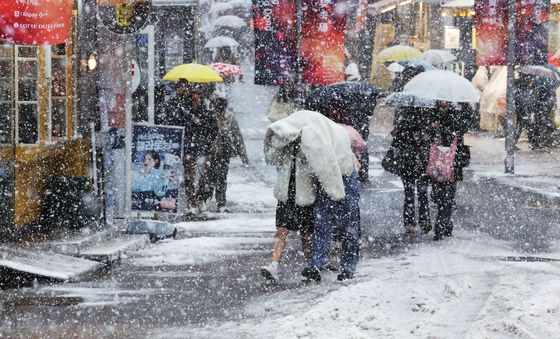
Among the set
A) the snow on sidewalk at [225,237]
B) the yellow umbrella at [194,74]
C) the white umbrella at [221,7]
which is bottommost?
the snow on sidewalk at [225,237]

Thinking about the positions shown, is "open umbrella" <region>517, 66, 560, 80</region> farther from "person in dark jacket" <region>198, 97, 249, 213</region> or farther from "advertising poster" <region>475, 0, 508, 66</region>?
"person in dark jacket" <region>198, 97, 249, 213</region>

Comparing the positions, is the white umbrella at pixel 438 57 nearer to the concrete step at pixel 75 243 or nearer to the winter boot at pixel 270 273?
the concrete step at pixel 75 243

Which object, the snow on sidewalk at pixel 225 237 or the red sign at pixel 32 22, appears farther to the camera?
the snow on sidewalk at pixel 225 237

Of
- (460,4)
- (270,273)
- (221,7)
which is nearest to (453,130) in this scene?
(270,273)

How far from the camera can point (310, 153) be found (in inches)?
391

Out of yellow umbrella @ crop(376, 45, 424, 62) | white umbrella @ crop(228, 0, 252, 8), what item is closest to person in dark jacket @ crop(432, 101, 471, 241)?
yellow umbrella @ crop(376, 45, 424, 62)

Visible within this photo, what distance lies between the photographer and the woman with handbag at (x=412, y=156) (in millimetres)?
13180

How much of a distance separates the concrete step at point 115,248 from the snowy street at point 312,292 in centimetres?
14

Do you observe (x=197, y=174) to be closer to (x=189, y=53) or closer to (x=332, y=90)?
(x=332, y=90)

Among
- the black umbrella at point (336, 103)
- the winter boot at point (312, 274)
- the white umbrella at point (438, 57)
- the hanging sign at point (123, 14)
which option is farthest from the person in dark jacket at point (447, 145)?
the white umbrella at point (438, 57)

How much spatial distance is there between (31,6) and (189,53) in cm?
2600

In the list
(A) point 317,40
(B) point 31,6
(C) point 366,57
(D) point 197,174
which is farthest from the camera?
(C) point 366,57

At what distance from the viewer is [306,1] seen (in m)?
20.7

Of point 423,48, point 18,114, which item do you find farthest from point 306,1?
point 423,48
